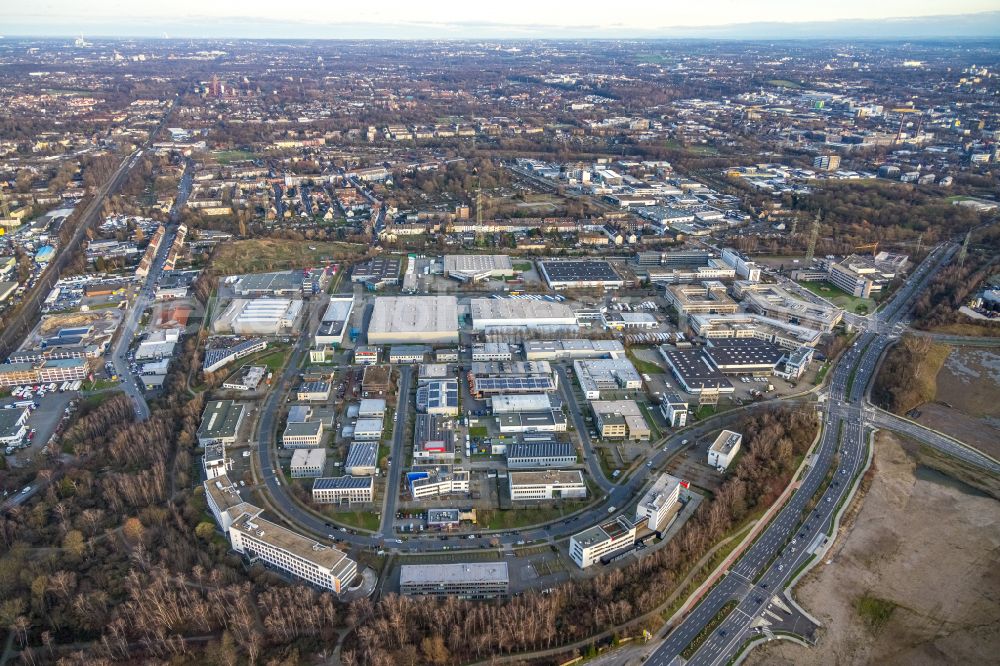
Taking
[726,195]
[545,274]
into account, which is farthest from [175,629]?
[726,195]

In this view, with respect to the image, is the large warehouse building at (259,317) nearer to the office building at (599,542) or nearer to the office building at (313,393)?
the office building at (313,393)

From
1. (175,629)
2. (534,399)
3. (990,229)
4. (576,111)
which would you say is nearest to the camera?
(175,629)

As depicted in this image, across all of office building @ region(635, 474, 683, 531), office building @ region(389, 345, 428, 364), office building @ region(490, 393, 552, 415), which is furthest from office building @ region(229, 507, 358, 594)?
office building @ region(389, 345, 428, 364)

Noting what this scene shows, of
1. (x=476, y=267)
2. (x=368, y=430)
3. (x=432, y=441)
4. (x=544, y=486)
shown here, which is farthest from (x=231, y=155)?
(x=544, y=486)

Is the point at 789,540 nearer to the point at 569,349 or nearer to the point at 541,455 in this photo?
the point at 541,455

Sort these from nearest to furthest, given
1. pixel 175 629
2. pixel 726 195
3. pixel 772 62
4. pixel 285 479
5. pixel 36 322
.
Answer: pixel 175 629
pixel 285 479
pixel 36 322
pixel 726 195
pixel 772 62

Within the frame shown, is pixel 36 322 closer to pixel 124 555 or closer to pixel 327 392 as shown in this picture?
pixel 327 392

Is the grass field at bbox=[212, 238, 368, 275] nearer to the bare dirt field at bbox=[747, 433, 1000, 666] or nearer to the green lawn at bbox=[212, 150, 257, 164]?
the green lawn at bbox=[212, 150, 257, 164]
